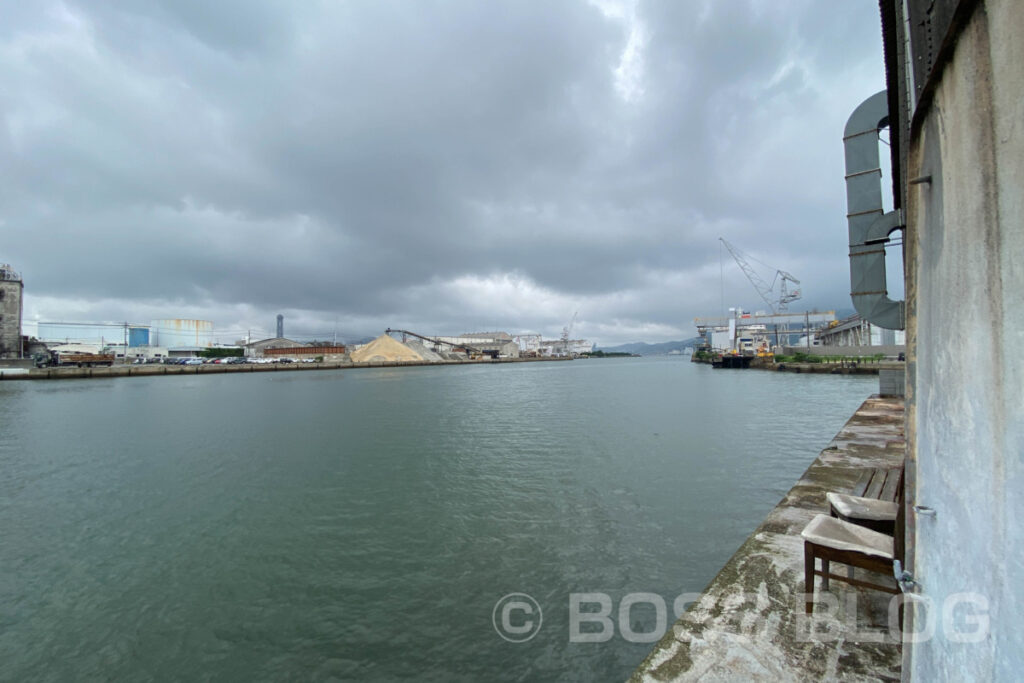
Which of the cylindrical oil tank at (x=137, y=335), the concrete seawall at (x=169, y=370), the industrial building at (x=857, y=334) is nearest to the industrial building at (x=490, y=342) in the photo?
the concrete seawall at (x=169, y=370)

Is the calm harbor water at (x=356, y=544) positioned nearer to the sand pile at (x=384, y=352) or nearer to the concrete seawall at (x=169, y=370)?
the concrete seawall at (x=169, y=370)

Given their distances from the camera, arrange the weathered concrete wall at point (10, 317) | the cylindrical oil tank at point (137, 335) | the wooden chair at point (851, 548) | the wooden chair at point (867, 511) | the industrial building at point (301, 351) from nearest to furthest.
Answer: the wooden chair at point (851, 548)
the wooden chair at point (867, 511)
the weathered concrete wall at point (10, 317)
the cylindrical oil tank at point (137, 335)
the industrial building at point (301, 351)

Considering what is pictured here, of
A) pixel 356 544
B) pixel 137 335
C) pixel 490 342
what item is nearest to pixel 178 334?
pixel 137 335

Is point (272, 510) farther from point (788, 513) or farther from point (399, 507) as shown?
point (788, 513)

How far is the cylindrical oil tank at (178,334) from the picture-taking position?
106 m

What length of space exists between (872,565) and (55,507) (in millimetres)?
11078

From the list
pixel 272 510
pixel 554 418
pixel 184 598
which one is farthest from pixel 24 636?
pixel 554 418

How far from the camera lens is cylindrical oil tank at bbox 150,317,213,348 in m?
106

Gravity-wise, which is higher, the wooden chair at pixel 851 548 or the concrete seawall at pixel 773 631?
the wooden chair at pixel 851 548

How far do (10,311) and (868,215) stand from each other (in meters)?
72.2

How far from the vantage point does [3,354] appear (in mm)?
48562

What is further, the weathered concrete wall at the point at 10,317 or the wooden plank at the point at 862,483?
the weathered concrete wall at the point at 10,317

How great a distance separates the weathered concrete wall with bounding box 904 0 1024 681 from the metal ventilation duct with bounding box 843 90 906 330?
10.3ft

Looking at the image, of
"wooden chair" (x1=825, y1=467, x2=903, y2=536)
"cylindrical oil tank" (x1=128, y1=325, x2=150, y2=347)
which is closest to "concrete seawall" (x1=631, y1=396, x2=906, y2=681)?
"wooden chair" (x1=825, y1=467, x2=903, y2=536)
